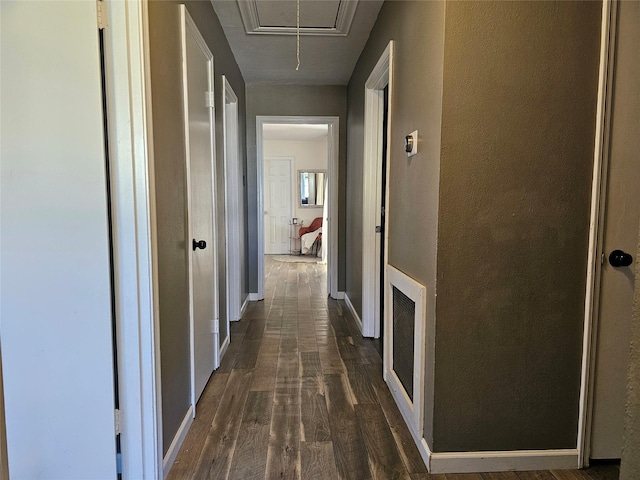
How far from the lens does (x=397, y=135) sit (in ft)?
6.86

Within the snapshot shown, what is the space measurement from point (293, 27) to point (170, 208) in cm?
185

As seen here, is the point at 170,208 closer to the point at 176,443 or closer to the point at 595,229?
the point at 176,443

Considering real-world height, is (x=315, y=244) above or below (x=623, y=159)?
below

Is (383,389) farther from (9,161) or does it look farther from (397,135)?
(9,161)

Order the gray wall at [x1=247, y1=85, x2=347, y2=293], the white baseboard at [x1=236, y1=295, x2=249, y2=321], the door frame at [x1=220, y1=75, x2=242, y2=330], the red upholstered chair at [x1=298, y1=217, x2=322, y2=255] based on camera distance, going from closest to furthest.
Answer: the door frame at [x1=220, y1=75, x2=242, y2=330] → the white baseboard at [x1=236, y1=295, x2=249, y2=321] → the gray wall at [x1=247, y1=85, x2=347, y2=293] → the red upholstered chair at [x1=298, y1=217, x2=322, y2=255]

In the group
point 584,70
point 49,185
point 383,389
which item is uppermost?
point 584,70

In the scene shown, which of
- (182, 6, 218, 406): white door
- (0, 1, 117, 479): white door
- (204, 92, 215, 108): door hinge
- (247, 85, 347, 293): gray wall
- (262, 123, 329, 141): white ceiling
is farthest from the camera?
(262, 123, 329, 141): white ceiling

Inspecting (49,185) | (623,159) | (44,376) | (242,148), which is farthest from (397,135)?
(242,148)

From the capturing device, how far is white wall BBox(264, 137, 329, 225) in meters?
7.97

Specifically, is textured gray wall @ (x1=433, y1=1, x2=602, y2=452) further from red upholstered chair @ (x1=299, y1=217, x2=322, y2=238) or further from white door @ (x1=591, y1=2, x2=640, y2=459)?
red upholstered chair @ (x1=299, y1=217, x2=322, y2=238)

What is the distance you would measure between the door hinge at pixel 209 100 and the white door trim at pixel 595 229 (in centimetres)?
192

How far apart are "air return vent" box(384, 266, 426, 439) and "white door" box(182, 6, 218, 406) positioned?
106 cm

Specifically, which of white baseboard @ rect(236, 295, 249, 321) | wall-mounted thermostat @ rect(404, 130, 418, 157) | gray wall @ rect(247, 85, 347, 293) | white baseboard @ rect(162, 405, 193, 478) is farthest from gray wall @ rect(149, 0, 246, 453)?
gray wall @ rect(247, 85, 347, 293)

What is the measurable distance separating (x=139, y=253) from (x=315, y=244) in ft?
21.4
